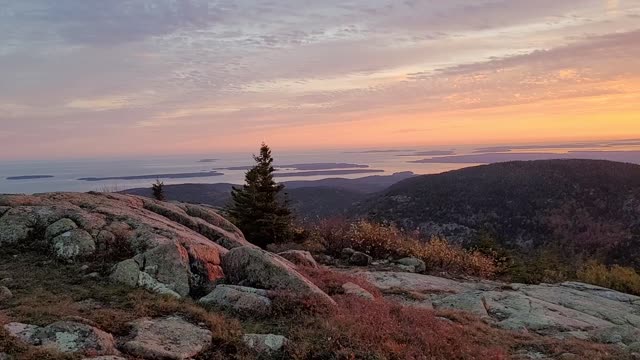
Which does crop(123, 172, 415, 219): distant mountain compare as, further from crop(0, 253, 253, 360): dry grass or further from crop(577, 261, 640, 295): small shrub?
crop(0, 253, 253, 360): dry grass

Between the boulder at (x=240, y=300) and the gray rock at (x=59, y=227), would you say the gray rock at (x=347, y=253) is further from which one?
the gray rock at (x=59, y=227)

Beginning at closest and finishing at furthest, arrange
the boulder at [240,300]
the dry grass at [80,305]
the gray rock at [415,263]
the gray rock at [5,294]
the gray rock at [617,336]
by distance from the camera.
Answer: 1. the dry grass at [80,305]
2. the gray rock at [5,294]
3. the boulder at [240,300]
4. the gray rock at [617,336]
5. the gray rock at [415,263]

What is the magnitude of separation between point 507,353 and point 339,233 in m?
11.4

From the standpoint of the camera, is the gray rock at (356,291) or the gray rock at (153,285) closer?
the gray rock at (153,285)

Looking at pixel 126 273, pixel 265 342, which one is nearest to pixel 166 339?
pixel 265 342

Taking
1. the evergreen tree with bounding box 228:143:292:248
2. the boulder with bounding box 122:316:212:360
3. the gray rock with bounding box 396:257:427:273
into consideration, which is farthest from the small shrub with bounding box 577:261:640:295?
the boulder with bounding box 122:316:212:360

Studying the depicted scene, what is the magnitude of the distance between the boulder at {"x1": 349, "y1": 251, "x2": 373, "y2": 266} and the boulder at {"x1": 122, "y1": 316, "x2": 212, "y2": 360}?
9712 mm

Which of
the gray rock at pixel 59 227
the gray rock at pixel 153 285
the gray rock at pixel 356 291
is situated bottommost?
the gray rock at pixel 356 291

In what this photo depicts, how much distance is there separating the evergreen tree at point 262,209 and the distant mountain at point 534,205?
37.1m

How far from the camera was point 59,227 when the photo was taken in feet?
32.7

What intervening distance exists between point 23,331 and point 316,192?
3192 inches

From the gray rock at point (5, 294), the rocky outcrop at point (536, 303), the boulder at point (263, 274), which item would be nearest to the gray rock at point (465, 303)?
the rocky outcrop at point (536, 303)

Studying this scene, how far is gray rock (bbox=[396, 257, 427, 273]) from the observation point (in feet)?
52.6

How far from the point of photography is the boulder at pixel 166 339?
6027mm
